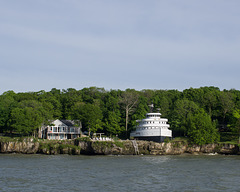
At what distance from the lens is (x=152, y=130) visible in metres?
84.6

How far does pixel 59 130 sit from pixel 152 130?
30649mm

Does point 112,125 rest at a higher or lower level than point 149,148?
higher

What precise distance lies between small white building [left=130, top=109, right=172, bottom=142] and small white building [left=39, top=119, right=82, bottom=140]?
21.6 m

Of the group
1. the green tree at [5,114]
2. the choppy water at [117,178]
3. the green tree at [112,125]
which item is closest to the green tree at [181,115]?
the green tree at [112,125]

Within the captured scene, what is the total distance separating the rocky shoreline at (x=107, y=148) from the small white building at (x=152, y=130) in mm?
3117

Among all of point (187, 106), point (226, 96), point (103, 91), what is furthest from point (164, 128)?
point (103, 91)

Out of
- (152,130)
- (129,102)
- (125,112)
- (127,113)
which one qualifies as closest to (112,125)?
(127,113)

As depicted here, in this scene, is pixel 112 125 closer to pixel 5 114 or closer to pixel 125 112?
pixel 125 112

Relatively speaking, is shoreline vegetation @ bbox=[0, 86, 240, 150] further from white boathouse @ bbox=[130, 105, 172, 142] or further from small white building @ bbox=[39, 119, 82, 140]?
white boathouse @ bbox=[130, 105, 172, 142]

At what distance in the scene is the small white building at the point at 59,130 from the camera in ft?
322

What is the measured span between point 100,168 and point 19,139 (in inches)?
1522

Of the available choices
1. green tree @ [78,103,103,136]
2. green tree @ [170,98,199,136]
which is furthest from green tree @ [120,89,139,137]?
green tree @ [170,98,199,136]

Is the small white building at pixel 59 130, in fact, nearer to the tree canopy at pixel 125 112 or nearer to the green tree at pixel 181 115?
the tree canopy at pixel 125 112

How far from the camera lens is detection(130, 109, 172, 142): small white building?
274 ft
